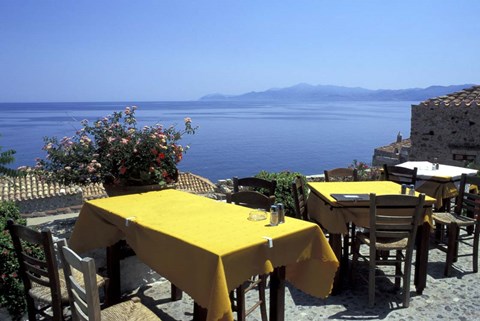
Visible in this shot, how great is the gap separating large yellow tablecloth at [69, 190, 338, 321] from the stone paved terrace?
0.80 metres

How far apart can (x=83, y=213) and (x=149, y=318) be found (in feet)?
5.02

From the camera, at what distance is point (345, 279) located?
4.79 meters

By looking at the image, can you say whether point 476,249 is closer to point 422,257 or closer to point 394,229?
point 422,257

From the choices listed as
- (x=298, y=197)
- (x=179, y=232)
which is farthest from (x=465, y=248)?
(x=179, y=232)

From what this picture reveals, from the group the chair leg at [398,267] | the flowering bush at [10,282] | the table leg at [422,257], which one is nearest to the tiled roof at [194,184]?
the chair leg at [398,267]

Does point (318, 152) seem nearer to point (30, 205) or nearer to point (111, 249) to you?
point (30, 205)

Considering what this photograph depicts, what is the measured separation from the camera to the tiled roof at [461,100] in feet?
42.6

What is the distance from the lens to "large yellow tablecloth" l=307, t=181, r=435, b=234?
13.9 feet

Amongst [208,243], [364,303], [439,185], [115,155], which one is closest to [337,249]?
[364,303]

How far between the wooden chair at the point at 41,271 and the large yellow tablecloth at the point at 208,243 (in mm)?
499

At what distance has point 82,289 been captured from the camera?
2.51m

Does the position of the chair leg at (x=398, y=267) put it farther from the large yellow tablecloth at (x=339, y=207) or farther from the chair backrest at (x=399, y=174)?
the chair backrest at (x=399, y=174)

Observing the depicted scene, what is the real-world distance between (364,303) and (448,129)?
11018 mm

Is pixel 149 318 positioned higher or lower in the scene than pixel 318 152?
higher
